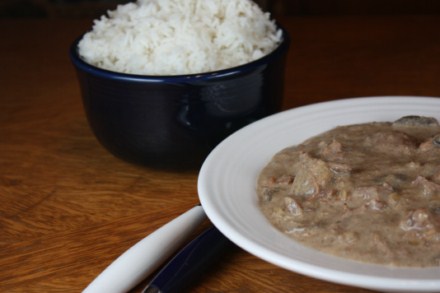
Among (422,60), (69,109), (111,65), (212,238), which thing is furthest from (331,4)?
(212,238)

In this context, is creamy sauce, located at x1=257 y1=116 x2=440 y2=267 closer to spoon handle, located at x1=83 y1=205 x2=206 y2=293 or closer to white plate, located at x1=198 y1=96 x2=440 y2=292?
white plate, located at x1=198 y1=96 x2=440 y2=292

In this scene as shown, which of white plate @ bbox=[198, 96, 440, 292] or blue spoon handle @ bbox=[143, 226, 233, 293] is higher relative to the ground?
white plate @ bbox=[198, 96, 440, 292]

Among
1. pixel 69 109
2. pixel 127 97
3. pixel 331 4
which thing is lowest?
pixel 331 4

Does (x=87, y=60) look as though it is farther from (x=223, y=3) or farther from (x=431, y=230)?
(x=431, y=230)

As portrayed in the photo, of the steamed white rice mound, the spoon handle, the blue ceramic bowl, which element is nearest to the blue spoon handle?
the spoon handle

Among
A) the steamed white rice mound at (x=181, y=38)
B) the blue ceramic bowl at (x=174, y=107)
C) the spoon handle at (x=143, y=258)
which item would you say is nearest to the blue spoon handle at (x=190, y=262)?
the spoon handle at (x=143, y=258)

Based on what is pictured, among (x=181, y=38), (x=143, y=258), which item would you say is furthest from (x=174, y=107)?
(x=143, y=258)
